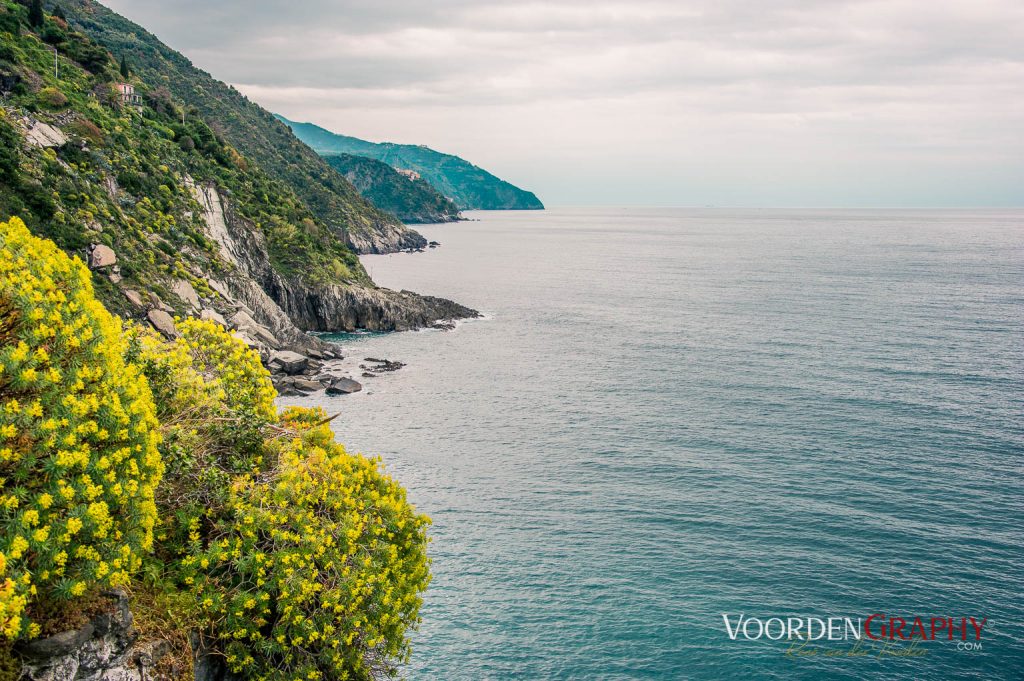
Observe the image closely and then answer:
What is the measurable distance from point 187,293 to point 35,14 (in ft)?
174

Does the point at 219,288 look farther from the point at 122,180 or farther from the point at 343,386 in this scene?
the point at 343,386

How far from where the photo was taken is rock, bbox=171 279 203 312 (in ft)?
236

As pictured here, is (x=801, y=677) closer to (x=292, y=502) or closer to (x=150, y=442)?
(x=292, y=502)

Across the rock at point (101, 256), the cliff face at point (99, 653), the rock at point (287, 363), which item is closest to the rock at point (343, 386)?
the rock at point (287, 363)

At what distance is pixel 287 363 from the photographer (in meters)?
76.7

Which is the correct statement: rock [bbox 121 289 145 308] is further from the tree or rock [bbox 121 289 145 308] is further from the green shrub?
the tree

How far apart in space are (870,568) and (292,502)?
32.2 metres

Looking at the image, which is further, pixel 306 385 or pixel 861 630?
pixel 306 385

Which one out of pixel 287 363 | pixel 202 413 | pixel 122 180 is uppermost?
pixel 122 180

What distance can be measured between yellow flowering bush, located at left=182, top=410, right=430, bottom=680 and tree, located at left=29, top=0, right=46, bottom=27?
97.9 m

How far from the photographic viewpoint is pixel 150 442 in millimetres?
18062

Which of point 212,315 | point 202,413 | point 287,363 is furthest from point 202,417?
point 287,363

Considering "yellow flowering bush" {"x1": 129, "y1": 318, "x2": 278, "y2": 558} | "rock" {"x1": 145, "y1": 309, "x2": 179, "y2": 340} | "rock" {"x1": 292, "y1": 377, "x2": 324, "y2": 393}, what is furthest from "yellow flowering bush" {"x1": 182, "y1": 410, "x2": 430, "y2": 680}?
"rock" {"x1": 292, "y1": 377, "x2": 324, "y2": 393}

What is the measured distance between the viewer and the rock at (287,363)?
7600cm
